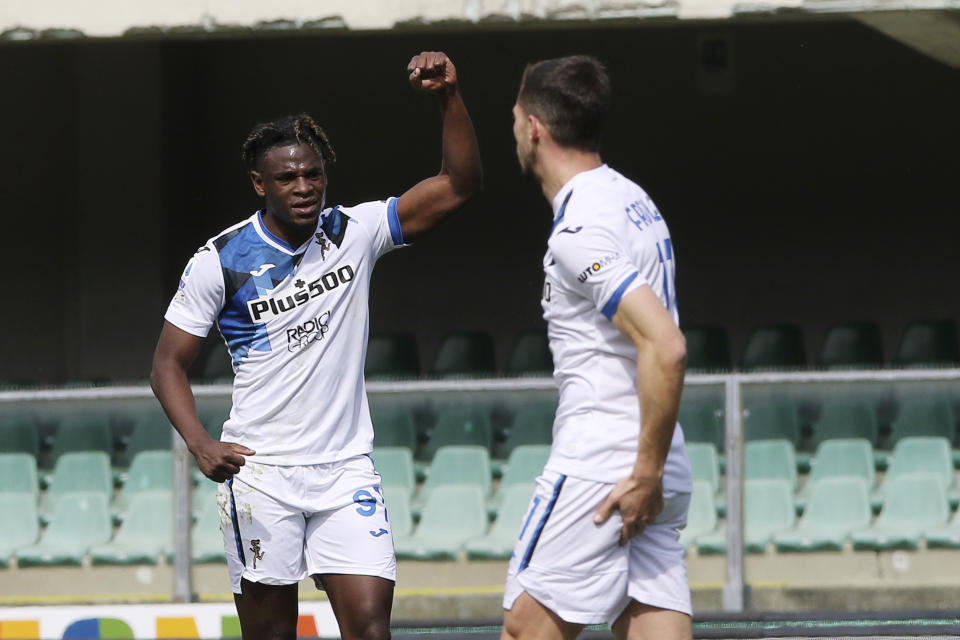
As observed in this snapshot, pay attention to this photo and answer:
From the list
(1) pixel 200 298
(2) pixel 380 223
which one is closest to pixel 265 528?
(1) pixel 200 298

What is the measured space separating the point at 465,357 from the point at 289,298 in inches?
248

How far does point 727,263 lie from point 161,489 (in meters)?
5.52

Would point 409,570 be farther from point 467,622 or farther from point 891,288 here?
point 891,288

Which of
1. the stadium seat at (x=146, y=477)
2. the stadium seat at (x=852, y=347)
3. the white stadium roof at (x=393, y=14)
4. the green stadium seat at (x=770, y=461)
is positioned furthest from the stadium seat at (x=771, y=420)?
the stadium seat at (x=852, y=347)

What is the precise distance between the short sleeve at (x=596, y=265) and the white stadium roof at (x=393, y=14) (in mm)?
4108

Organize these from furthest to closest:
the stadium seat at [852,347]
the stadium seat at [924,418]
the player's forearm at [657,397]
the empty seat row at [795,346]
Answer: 1. the stadium seat at [852,347]
2. the empty seat row at [795,346]
3. the stadium seat at [924,418]
4. the player's forearm at [657,397]

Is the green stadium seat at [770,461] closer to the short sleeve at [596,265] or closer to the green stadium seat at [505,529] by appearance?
the green stadium seat at [505,529]

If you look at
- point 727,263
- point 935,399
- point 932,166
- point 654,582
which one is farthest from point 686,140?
point 654,582

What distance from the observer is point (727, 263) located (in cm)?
1134

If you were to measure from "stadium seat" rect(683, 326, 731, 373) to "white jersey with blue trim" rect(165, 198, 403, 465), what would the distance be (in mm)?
5871

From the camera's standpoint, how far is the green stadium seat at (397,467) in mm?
7152

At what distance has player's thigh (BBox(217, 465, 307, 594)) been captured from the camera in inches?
165

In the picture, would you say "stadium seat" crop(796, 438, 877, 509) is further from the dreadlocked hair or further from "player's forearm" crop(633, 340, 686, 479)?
"player's forearm" crop(633, 340, 686, 479)

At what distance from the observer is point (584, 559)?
321cm
